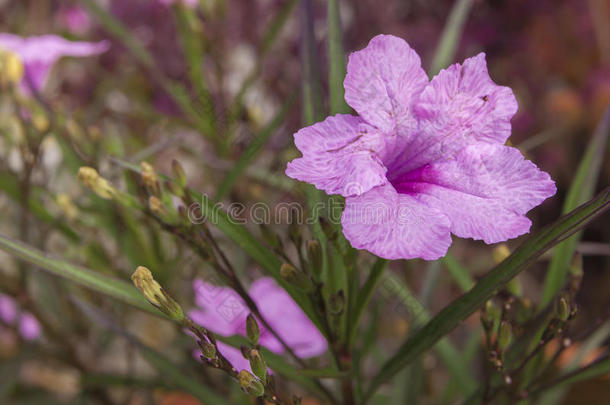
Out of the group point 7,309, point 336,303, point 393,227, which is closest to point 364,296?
point 336,303

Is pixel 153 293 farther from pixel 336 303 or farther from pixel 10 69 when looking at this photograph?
pixel 10 69

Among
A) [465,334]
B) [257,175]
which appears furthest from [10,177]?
[465,334]

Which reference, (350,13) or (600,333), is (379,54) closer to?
(600,333)

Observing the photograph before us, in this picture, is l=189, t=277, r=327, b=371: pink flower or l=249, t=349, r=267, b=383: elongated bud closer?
l=249, t=349, r=267, b=383: elongated bud

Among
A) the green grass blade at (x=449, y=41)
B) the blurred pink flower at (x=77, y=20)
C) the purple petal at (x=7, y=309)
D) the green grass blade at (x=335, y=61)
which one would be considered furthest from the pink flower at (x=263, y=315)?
the blurred pink flower at (x=77, y=20)

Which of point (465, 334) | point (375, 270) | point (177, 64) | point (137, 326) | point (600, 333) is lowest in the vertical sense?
point (137, 326)

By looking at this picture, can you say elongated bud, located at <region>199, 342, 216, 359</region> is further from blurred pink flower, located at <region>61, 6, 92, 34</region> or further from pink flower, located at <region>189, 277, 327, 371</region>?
blurred pink flower, located at <region>61, 6, 92, 34</region>

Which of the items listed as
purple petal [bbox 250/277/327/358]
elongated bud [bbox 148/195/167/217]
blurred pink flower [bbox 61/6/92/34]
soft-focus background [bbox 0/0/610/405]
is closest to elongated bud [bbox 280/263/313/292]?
elongated bud [bbox 148/195/167/217]
